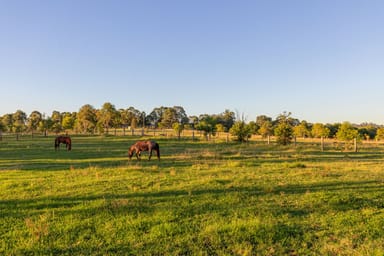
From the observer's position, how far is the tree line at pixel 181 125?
121ft

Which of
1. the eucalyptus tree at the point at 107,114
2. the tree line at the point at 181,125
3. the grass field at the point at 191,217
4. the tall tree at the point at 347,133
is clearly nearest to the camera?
the grass field at the point at 191,217

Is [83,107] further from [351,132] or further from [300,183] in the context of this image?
[300,183]

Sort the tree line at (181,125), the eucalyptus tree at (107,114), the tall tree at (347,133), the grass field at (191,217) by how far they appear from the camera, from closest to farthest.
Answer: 1. the grass field at (191,217)
2. the tall tree at (347,133)
3. the tree line at (181,125)
4. the eucalyptus tree at (107,114)

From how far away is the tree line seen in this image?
3697 centimetres

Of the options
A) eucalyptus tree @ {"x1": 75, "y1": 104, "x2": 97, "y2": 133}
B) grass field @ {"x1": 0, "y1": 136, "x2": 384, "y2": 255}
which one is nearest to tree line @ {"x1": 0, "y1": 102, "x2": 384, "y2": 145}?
eucalyptus tree @ {"x1": 75, "y1": 104, "x2": 97, "y2": 133}

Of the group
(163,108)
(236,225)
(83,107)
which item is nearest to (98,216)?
(236,225)

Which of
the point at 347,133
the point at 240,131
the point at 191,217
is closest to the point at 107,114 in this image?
the point at 240,131

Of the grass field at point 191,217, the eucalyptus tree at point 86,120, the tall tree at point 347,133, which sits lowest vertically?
the grass field at point 191,217

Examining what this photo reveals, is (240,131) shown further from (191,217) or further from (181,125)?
(191,217)

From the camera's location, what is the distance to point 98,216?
603 cm

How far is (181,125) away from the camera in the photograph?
5047 centimetres

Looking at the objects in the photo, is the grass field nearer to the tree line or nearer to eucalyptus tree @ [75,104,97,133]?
the tree line

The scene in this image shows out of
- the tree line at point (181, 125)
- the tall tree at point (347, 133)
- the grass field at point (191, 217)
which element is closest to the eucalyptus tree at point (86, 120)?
the tree line at point (181, 125)

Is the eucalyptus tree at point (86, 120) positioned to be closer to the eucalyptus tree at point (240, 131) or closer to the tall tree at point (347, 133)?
the eucalyptus tree at point (240, 131)
